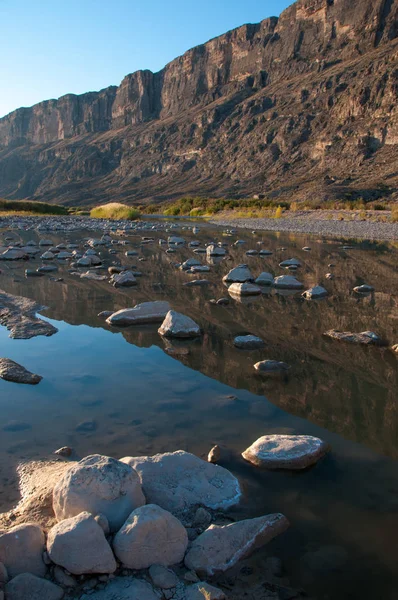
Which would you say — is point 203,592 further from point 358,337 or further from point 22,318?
point 22,318

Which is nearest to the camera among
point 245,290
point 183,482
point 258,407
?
point 183,482

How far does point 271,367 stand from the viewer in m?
4.80

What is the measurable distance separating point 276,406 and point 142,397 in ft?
3.74

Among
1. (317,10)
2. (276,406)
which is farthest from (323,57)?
(276,406)

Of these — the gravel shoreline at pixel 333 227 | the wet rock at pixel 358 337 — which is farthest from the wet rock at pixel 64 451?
the gravel shoreline at pixel 333 227

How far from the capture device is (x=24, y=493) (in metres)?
2.78

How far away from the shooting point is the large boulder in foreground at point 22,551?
2.08m

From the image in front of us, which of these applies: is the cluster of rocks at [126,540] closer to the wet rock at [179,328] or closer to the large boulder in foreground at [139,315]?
the wet rock at [179,328]

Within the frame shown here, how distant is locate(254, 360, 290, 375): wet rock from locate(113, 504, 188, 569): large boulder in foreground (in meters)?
2.60

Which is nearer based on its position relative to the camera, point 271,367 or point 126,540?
point 126,540

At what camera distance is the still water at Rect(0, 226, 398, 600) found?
98.5 inches

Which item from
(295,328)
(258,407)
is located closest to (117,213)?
(295,328)

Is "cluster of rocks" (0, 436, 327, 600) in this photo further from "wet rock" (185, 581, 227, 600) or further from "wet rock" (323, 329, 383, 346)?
"wet rock" (323, 329, 383, 346)

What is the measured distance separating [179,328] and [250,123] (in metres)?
89.2
